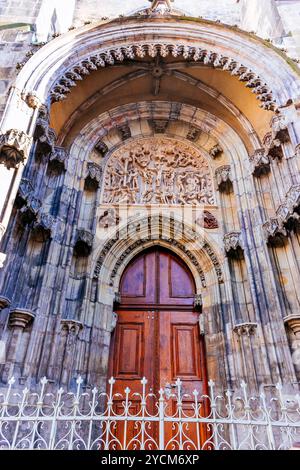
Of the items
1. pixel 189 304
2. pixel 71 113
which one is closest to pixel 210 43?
pixel 71 113

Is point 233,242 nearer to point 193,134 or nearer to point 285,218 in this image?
point 285,218

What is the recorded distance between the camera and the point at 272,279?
490 centimetres

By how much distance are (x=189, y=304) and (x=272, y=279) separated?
1.47 meters

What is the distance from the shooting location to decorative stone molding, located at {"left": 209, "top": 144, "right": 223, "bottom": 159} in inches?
268

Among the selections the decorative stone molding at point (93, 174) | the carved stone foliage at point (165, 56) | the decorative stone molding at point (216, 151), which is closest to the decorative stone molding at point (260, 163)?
the carved stone foliage at point (165, 56)

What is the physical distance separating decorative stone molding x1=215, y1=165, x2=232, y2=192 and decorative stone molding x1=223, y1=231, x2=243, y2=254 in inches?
48.0

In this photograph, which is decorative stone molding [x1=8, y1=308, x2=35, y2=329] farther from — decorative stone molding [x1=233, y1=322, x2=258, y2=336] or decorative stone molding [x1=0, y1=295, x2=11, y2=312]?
decorative stone molding [x1=233, y1=322, x2=258, y2=336]

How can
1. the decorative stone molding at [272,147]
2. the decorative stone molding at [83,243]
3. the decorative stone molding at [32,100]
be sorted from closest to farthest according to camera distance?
the decorative stone molding at [32,100], the decorative stone molding at [272,147], the decorative stone molding at [83,243]

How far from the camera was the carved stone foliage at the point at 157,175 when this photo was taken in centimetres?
642

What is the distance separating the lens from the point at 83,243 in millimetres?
5508

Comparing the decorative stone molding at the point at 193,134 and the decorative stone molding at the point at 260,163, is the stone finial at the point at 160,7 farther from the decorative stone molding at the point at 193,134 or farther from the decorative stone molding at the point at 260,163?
the decorative stone molding at the point at 260,163

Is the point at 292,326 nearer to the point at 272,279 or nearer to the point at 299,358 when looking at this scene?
the point at 299,358

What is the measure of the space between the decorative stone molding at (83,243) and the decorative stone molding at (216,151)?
3219mm

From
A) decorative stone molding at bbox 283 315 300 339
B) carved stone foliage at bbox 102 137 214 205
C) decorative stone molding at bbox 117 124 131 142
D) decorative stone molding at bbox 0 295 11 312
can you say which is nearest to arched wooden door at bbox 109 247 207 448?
carved stone foliage at bbox 102 137 214 205
